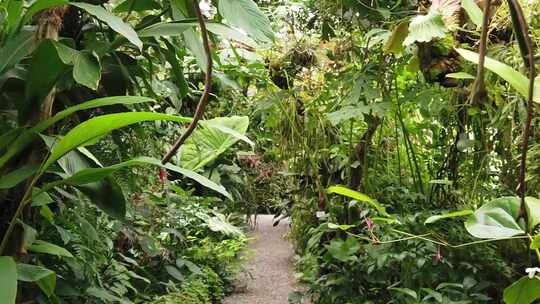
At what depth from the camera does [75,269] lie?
1346 mm

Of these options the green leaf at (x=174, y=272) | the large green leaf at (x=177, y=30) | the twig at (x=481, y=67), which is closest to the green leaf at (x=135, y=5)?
the large green leaf at (x=177, y=30)

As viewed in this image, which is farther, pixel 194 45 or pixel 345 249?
pixel 345 249

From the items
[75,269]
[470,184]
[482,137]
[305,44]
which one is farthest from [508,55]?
[305,44]

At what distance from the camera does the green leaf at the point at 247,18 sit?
3.32 feet

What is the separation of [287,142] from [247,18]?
1892mm

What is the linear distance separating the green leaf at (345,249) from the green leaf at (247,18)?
122 cm

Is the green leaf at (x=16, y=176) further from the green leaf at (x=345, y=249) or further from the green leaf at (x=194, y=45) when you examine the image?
the green leaf at (x=345, y=249)

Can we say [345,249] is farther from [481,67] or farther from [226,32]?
[481,67]

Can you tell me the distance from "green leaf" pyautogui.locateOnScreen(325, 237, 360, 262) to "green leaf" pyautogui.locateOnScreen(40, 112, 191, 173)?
1446 millimetres

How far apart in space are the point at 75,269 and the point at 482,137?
4.30 ft

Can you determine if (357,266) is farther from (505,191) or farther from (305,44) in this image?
(305,44)

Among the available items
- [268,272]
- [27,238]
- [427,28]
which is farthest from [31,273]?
[268,272]

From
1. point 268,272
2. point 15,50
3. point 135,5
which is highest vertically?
point 135,5

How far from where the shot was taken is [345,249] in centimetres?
207
